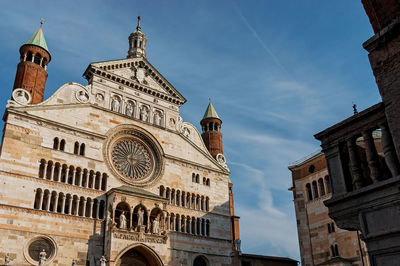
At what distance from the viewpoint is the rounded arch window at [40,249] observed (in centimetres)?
2209

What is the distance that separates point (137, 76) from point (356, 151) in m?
26.2

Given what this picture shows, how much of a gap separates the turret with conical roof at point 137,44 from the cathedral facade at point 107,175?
482 cm

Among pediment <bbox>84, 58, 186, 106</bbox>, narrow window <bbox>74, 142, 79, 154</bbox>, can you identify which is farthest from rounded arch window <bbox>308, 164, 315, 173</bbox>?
narrow window <bbox>74, 142, 79, 154</bbox>

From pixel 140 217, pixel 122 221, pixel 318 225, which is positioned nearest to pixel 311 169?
pixel 318 225

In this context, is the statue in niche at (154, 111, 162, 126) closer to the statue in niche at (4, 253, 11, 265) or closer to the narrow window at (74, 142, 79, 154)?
the narrow window at (74, 142, 79, 154)

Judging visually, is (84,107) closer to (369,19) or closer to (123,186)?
(123,186)

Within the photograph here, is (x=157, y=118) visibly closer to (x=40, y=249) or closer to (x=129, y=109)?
(x=129, y=109)

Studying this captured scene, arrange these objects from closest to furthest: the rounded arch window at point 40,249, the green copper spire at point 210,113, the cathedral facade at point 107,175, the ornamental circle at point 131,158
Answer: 1. the rounded arch window at point 40,249
2. the cathedral facade at point 107,175
3. the ornamental circle at point 131,158
4. the green copper spire at point 210,113

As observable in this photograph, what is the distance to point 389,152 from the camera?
8.91m

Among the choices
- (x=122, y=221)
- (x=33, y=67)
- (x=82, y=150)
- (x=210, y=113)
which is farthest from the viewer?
(x=210, y=113)

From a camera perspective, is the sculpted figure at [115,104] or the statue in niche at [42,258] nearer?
the statue in niche at [42,258]

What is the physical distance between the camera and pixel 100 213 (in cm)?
2641

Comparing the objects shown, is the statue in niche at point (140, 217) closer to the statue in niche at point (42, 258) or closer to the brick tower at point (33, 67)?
the statue in niche at point (42, 258)

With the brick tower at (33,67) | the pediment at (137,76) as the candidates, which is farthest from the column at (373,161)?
the brick tower at (33,67)
